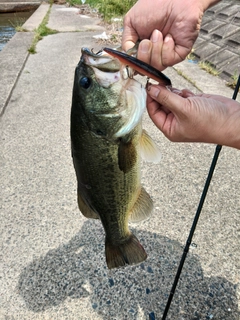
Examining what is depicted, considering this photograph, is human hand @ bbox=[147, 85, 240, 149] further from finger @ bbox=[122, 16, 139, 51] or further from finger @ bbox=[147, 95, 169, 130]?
finger @ bbox=[122, 16, 139, 51]

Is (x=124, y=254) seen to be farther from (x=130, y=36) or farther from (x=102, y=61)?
(x=130, y=36)

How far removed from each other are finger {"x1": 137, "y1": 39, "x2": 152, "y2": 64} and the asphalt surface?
157 centimetres

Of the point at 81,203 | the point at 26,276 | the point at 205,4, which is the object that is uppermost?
the point at 205,4

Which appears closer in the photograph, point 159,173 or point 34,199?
point 34,199

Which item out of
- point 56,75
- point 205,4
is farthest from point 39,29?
point 205,4

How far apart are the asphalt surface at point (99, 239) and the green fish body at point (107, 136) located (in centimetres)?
84

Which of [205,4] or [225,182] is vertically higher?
[205,4]

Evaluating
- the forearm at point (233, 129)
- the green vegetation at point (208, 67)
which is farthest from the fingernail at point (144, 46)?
the green vegetation at point (208, 67)

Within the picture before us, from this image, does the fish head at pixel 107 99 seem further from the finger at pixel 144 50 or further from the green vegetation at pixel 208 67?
the green vegetation at pixel 208 67

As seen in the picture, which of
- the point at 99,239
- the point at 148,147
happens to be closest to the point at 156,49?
the point at 148,147

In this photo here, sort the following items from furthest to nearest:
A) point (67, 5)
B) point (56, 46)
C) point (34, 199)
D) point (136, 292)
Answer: point (67, 5)
point (56, 46)
point (34, 199)
point (136, 292)

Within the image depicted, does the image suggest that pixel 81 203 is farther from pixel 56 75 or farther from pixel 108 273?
pixel 56 75

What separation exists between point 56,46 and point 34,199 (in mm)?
5342

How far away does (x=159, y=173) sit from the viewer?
3.31m
